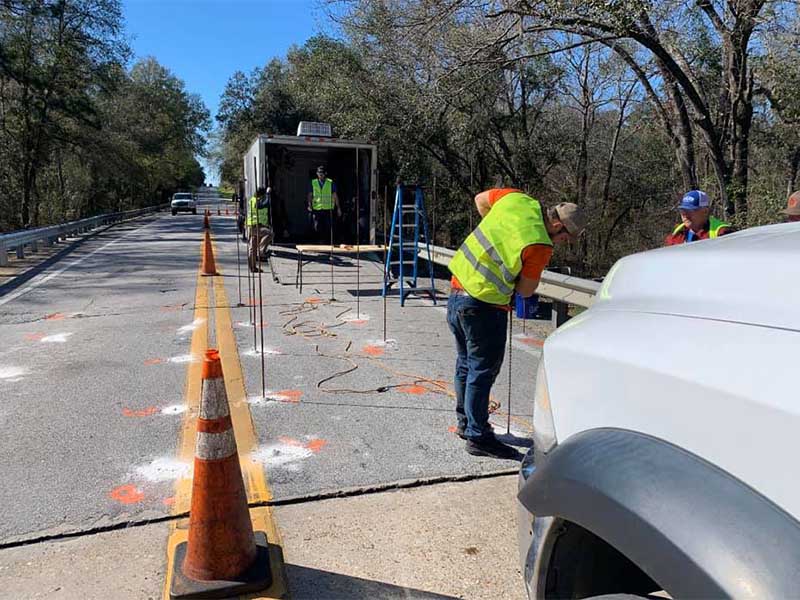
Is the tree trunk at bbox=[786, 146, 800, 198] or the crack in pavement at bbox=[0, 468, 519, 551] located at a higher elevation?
the tree trunk at bbox=[786, 146, 800, 198]

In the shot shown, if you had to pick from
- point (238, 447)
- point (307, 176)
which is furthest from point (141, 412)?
point (307, 176)

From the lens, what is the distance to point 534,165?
2084 centimetres

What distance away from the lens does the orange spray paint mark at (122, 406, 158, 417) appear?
4.66 m

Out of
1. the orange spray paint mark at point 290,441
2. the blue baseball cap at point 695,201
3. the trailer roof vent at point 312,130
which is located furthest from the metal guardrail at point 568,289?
the trailer roof vent at point 312,130

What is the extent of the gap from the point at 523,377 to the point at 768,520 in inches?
186

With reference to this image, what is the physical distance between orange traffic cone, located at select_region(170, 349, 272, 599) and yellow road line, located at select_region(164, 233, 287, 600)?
10 centimetres

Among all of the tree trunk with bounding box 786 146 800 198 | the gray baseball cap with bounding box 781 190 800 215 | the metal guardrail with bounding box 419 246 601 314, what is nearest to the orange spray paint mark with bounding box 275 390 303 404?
the metal guardrail with bounding box 419 246 601 314

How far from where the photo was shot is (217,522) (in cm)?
265

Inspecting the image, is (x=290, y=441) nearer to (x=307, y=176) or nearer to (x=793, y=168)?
(x=793, y=168)

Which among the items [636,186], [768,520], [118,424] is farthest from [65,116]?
[768,520]

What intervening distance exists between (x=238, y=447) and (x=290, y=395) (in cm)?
106

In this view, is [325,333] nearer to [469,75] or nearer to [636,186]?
[469,75]

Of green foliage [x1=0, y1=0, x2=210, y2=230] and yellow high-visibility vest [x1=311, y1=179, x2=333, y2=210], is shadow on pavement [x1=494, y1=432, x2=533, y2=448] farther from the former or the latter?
green foliage [x1=0, y1=0, x2=210, y2=230]

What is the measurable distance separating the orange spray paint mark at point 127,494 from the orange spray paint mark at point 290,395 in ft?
5.24
